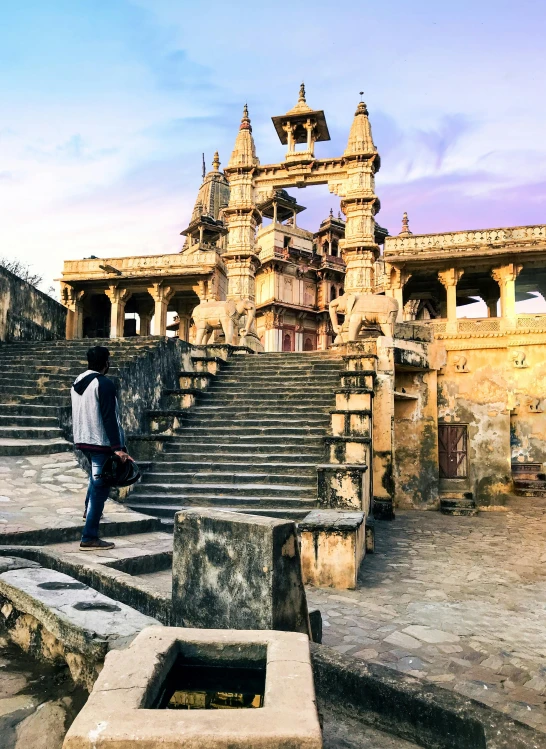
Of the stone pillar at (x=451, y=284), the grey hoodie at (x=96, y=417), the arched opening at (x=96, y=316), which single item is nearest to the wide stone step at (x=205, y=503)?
the grey hoodie at (x=96, y=417)

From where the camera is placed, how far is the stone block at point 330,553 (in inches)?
197

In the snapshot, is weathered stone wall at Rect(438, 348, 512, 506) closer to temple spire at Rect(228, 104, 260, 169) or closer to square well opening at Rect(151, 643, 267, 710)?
square well opening at Rect(151, 643, 267, 710)

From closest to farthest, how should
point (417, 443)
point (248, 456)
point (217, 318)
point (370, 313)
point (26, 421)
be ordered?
point (248, 456)
point (26, 421)
point (370, 313)
point (417, 443)
point (217, 318)

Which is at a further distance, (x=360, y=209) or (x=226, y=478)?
(x=360, y=209)

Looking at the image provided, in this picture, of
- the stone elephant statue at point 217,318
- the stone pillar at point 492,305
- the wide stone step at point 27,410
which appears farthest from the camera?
the stone pillar at point 492,305

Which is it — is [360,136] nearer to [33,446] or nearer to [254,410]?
[254,410]

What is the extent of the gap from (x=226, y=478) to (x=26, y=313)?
9260mm

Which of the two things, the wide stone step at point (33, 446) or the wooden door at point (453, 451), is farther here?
the wooden door at point (453, 451)

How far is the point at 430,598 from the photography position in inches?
186

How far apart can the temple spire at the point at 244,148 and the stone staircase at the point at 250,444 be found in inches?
562

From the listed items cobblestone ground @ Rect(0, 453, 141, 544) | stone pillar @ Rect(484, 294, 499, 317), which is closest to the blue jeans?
cobblestone ground @ Rect(0, 453, 141, 544)

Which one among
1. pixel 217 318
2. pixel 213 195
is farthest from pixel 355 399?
pixel 213 195

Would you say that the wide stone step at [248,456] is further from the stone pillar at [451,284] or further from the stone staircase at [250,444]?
the stone pillar at [451,284]

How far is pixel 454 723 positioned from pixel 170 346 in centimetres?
923
